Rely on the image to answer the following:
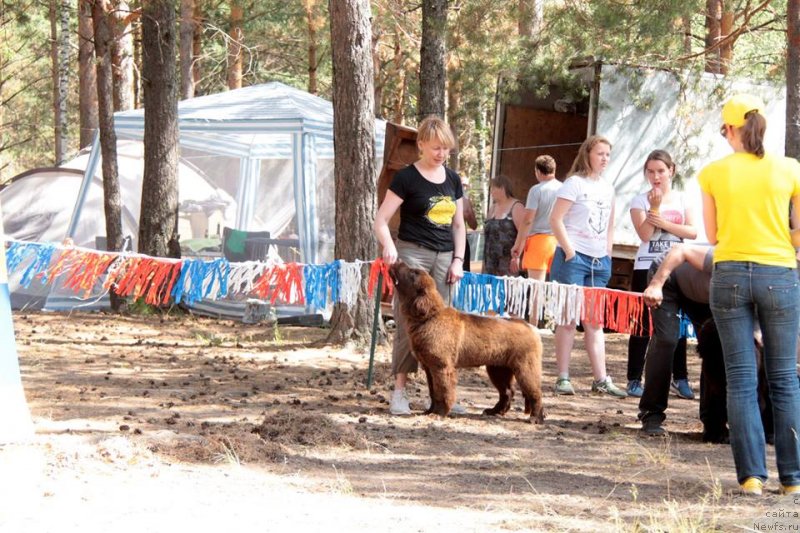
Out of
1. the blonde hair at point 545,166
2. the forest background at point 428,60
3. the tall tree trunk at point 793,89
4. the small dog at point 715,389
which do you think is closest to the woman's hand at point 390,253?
the small dog at point 715,389

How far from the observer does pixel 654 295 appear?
5.37m

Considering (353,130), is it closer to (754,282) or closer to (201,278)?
(201,278)

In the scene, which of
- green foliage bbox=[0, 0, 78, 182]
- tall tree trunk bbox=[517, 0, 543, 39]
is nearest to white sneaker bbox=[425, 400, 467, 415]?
tall tree trunk bbox=[517, 0, 543, 39]

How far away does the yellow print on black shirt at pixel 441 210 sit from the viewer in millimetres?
6305

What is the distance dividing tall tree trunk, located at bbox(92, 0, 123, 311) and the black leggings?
6461 mm

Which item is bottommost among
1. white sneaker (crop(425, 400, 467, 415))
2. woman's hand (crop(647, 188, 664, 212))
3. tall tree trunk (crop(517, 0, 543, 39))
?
white sneaker (crop(425, 400, 467, 415))

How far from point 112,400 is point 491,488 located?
2.91 meters

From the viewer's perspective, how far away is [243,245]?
12.5 metres

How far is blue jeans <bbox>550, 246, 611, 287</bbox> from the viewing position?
712 cm

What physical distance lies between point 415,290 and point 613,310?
1632 mm

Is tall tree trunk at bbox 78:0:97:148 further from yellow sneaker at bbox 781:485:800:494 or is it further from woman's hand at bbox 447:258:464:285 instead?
yellow sneaker at bbox 781:485:800:494

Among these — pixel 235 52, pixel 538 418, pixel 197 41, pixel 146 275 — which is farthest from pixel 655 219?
pixel 197 41

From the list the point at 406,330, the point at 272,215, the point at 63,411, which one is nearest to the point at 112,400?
the point at 63,411

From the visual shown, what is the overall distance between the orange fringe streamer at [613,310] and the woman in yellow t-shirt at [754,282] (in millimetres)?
2229
